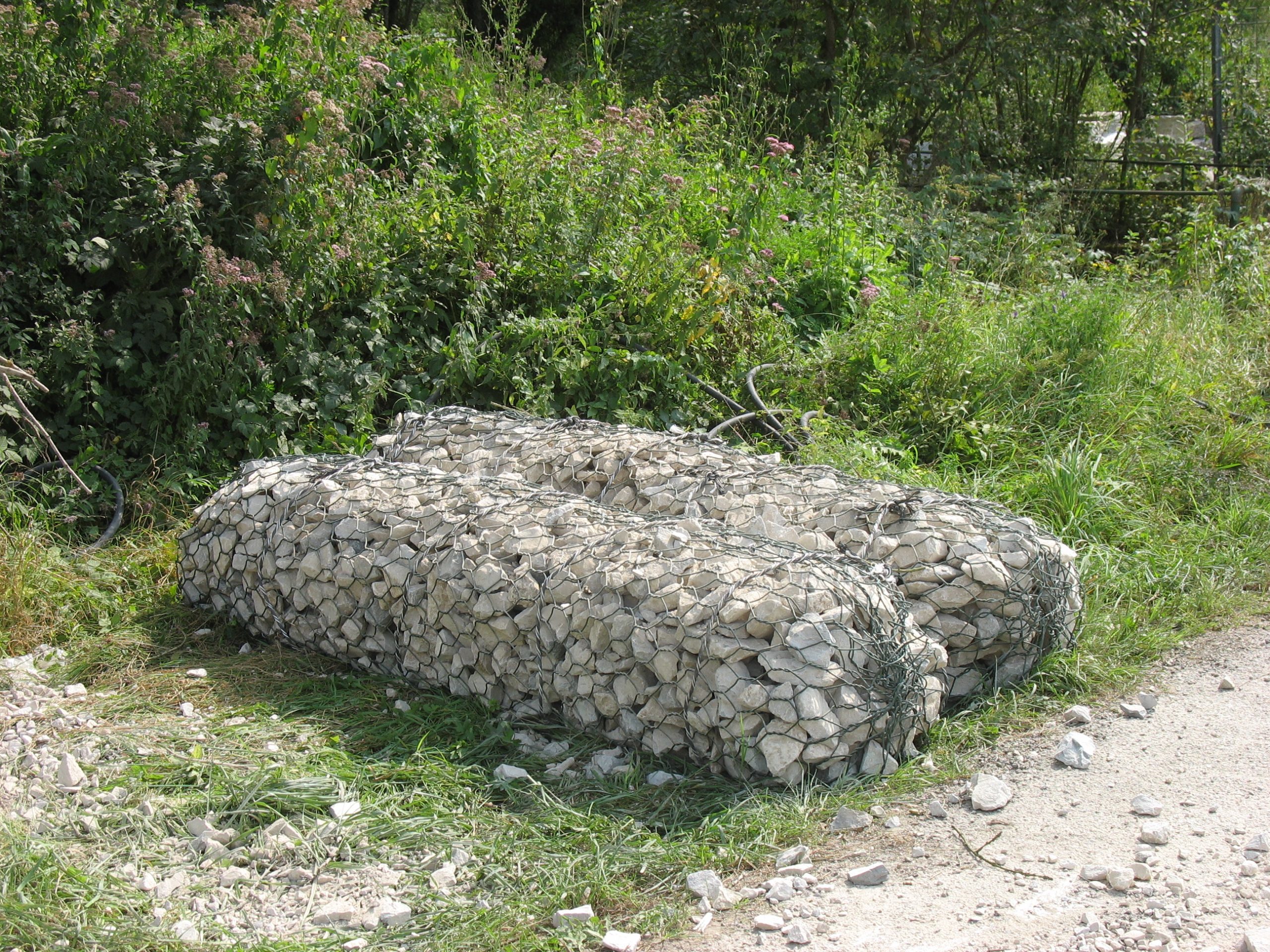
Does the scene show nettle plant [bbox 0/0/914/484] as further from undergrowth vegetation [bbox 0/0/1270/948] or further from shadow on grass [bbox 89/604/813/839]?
shadow on grass [bbox 89/604/813/839]

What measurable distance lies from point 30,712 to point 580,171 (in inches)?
155

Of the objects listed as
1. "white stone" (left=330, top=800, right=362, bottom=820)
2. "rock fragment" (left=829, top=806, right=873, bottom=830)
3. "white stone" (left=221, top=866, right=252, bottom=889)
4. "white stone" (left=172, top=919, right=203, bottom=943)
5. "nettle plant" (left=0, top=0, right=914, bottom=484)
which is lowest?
"white stone" (left=221, top=866, right=252, bottom=889)

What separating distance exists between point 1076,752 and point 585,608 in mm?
1493

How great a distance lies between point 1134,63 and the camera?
11.7 m

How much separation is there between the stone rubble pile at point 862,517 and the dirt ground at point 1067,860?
0.35m

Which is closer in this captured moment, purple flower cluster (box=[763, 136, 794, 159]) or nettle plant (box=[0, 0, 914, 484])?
nettle plant (box=[0, 0, 914, 484])

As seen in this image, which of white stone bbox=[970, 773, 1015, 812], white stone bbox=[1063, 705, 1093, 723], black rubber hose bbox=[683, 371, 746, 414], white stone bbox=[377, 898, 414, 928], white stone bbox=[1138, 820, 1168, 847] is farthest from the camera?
black rubber hose bbox=[683, 371, 746, 414]

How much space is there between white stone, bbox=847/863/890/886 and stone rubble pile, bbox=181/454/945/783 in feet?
1.21

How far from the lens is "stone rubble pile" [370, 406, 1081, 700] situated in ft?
11.8

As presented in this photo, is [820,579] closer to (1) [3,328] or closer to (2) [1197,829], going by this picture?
(2) [1197,829]

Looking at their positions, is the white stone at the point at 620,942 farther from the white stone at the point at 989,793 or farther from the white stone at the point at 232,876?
the white stone at the point at 989,793

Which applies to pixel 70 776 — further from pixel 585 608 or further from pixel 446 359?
pixel 446 359

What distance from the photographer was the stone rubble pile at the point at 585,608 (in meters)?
3.08

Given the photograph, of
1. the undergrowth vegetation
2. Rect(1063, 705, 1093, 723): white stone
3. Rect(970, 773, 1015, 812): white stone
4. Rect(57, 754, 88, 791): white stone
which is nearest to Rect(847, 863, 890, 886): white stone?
the undergrowth vegetation
